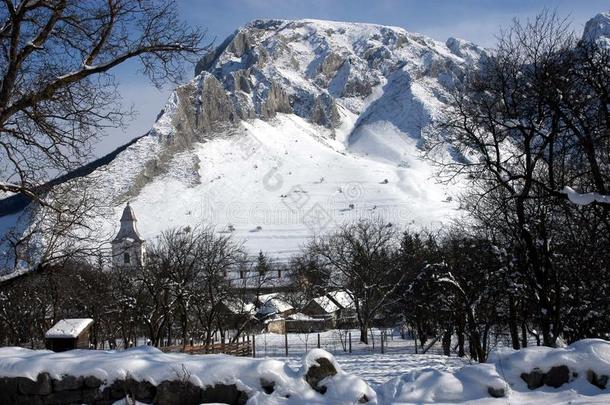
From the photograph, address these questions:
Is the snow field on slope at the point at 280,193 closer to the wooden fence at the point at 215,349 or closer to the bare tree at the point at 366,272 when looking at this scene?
the bare tree at the point at 366,272

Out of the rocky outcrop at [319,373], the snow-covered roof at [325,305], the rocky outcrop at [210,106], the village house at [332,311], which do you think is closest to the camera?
the rocky outcrop at [319,373]

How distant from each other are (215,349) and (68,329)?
364 inches

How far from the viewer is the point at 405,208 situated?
375 ft

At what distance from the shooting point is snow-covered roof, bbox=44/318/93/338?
1642 centimetres

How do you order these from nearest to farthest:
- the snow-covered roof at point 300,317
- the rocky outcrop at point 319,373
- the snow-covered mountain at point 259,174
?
1. the rocky outcrop at point 319,373
2. the snow-covered roof at point 300,317
3. the snow-covered mountain at point 259,174

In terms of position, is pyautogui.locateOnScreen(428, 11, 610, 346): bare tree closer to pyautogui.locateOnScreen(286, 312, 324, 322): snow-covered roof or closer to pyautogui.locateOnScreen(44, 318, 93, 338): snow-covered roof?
pyautogui.locateOnScreen(44, 318, 93, 338): snow-covered roof

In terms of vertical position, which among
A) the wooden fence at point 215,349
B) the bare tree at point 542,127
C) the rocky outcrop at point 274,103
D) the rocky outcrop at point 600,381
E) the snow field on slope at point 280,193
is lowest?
the wooden fence at point 215,349

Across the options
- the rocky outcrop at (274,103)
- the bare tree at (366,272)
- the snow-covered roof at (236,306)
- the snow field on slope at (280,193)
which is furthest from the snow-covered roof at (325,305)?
the rocky outcrop at (274,103)

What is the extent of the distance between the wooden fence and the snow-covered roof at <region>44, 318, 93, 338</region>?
15.0ft

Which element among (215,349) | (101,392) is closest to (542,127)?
(101,392)

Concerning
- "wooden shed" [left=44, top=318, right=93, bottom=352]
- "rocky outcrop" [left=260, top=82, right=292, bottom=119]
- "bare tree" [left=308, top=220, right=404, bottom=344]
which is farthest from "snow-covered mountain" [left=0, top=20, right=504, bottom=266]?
"wooden shed" [left=44, top=318, right=93, bottom=352]

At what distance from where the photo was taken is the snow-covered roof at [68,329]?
1642 cm

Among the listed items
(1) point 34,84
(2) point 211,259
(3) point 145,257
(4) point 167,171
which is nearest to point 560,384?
(1) point 34,84

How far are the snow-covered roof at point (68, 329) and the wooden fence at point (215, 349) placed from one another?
15.0 ft
